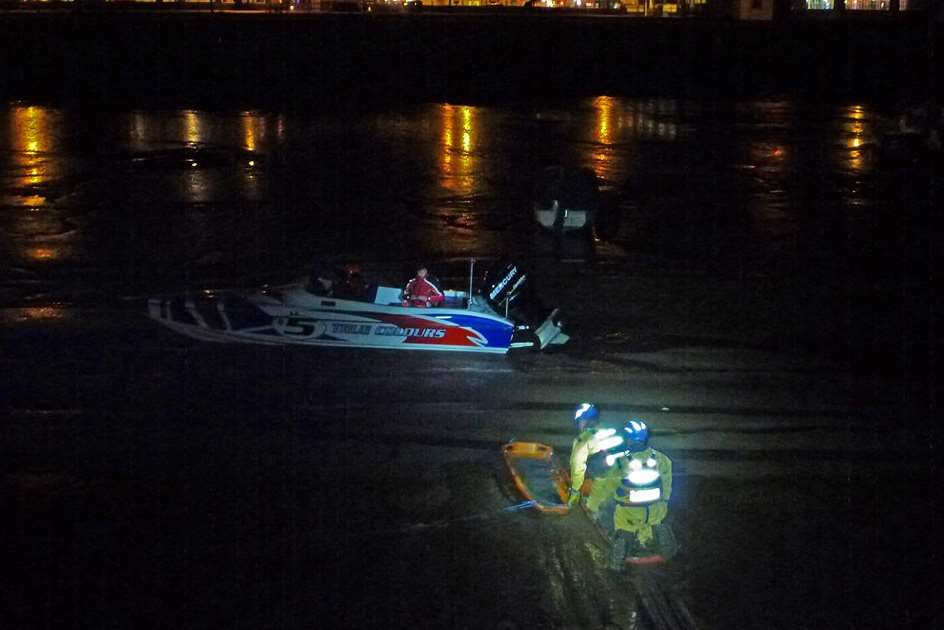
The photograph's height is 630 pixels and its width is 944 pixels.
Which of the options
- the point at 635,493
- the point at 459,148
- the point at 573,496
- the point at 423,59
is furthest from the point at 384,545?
the point at 423,59

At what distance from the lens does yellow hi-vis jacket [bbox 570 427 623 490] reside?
848 centimetres

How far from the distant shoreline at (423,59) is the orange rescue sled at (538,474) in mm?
35100

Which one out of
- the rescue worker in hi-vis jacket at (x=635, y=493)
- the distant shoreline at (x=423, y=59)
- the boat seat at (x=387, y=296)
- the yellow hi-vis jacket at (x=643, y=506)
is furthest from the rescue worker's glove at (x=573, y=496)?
the distant shoreline at (x=423, y=59)

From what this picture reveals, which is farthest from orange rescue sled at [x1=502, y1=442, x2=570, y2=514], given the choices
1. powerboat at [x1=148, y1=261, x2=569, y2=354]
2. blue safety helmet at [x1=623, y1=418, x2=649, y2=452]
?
powerboat at [x1=148, y1=261, x2=569, y2=354]

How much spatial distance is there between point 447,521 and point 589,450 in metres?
1.58

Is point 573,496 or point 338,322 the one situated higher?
point 338,322

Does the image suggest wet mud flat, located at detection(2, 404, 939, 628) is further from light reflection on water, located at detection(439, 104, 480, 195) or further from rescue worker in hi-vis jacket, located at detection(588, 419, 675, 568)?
light reflection on water, located at detection(439, 104, 480, 195)

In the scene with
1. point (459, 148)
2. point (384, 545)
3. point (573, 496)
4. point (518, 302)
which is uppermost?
point (459, 148)

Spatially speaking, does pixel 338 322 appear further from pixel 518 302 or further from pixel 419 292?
pixel 518 302

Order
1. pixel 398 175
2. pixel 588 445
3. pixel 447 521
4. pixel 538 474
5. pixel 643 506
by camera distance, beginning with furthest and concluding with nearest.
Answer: pixel 398 175 → pixel 538 474 → pixel 447 521 → pixel 588 445 → pixel 643 506

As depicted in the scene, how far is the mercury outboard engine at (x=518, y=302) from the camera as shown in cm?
1409

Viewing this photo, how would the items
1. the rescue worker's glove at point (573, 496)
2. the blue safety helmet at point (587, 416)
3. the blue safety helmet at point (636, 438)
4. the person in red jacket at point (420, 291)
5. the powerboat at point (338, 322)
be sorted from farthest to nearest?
the person in red jacket at point (420, 291) < the powerboat at point (338, 322) < the rescue worker's glove at point (573, 496) < the blue safety helmet at point (587, 416) < the blue safety helmet at point (636, 438)

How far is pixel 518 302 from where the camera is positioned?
1430 centimetres

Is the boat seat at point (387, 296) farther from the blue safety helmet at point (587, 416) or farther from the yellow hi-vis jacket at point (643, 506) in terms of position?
the yellow hi-vis jacket at point (643, 506)
